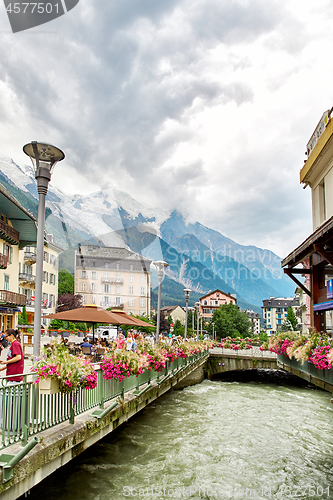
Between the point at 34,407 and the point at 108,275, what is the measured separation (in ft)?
23.2

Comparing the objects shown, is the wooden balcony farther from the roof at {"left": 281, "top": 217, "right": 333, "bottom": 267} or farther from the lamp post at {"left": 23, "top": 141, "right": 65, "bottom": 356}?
the lamp post at {"left": 23, "top": 141, "right": 65, "bottom": 356}

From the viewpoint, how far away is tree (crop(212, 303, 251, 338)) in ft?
299

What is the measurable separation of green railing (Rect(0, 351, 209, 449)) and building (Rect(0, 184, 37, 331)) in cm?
1703

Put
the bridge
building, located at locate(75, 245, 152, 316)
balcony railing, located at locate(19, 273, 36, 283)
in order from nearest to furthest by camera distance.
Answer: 1. the bridge
2. building, located at locate(75, 245, 152, 316)
3. balcony railing, located at locate(19, 273, 36, 283)

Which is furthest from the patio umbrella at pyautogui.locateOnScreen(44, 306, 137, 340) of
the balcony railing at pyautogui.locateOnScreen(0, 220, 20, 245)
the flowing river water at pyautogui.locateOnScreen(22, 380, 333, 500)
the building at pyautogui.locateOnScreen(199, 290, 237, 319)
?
the building at pyautogui.locateOnScreen(199, 290, 237, 319)

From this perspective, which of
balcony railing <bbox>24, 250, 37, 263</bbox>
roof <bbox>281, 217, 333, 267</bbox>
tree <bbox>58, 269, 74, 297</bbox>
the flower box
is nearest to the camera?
the flower box

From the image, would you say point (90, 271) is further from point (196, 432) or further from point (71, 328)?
point (71, 328)

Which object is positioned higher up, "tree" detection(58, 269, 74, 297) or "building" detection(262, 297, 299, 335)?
"tree" detection(58, 269, 74, 297)

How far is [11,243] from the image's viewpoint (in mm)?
29734

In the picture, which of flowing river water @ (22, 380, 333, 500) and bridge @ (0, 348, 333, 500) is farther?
flowing river water @ (22, 380, 333, 500)

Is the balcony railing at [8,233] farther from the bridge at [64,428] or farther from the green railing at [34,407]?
the green railing at [34,407]

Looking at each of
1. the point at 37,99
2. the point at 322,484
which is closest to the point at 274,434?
the point at 322,484

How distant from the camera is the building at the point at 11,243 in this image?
Result: 2542 centimetres

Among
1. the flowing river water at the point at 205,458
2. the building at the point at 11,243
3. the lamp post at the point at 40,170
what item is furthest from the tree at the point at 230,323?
the lamp post at the point at 40,170
